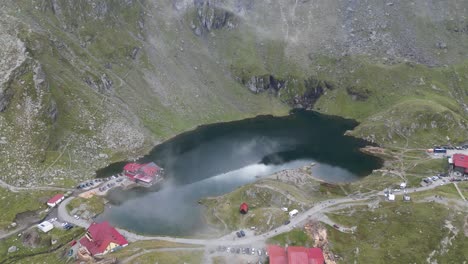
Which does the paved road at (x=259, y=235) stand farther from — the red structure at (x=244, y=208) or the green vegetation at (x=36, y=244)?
the red structure at (x=244, y=208)

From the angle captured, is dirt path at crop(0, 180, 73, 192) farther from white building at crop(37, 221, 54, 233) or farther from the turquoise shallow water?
white building at crop(37, 221, 54, 233)

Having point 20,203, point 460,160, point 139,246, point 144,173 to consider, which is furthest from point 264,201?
point 20,203

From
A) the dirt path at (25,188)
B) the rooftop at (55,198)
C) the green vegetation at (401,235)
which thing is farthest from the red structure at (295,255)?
the dirt path at (25,188)

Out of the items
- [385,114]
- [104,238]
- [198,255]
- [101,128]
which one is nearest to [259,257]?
[198,255]

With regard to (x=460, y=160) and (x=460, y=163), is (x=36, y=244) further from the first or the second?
(x=460, y=160)

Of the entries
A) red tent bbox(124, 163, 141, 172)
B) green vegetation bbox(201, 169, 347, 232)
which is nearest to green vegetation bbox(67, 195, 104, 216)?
red tent bbox(124, 163, 141, 172)

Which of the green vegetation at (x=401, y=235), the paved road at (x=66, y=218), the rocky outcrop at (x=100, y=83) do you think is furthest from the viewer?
the rocky outcrop at (x=100, y=83)
